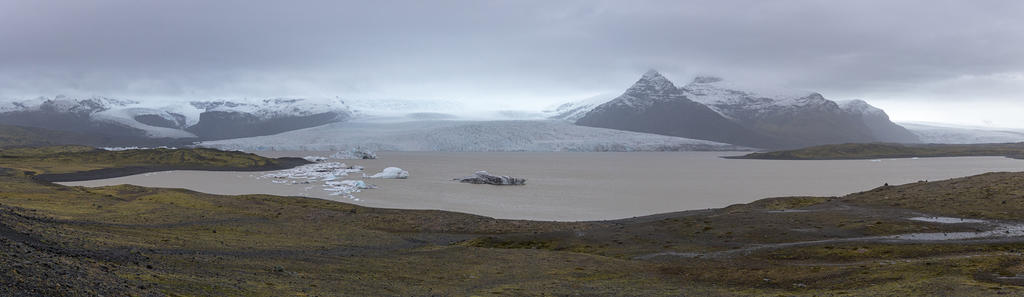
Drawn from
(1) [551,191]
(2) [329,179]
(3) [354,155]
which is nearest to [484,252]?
(1) [551,191]

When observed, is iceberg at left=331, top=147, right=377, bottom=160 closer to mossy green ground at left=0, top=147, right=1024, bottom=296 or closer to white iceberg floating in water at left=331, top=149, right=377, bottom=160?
white iceberg floating in water at left=331, top=149, right=377, bottom=160

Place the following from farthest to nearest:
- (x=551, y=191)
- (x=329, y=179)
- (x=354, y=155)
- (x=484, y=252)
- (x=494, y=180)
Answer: (x=354, y=155)
(x=329, y=179)
(x=494, y=180)
(x=551, y=191)
(x=484, y=252)

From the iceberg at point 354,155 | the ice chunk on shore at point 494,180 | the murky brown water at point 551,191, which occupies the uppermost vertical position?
the iceberg at point 354,155

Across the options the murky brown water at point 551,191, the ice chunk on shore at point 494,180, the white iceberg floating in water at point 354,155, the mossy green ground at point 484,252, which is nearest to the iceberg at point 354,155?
the white iceberg floating in water at point 354,155

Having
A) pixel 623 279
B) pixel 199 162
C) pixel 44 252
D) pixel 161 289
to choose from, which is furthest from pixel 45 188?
pixel 199 162

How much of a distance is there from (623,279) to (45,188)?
54506mm

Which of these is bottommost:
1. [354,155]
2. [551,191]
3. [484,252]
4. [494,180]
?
[551,191]

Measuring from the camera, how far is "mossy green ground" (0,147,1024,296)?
17219mm

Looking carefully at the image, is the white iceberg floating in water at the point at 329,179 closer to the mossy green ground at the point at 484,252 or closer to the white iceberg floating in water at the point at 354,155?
the mossy green ground at the point at 484,252

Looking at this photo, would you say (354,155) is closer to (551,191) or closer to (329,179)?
(329,179)

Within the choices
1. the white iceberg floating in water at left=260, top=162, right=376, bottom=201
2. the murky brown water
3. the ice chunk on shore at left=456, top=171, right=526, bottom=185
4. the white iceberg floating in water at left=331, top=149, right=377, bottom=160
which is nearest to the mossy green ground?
the murky brown water

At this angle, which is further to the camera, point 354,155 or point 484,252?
point 354,155

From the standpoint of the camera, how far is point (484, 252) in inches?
1238

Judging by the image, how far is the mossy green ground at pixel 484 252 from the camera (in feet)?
56.5
